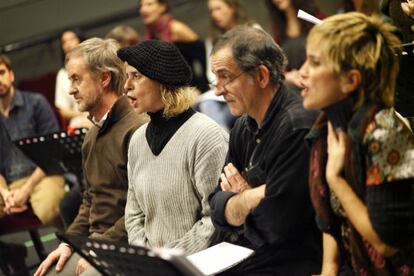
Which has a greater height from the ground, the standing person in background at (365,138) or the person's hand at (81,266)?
the standing person in background at (365,138)

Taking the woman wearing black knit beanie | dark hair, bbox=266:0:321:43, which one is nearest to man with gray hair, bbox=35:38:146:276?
the woman wearing black knit beanie

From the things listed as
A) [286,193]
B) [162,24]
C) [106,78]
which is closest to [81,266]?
[106,78]

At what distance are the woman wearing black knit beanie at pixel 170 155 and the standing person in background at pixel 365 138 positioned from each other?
0.84 metres

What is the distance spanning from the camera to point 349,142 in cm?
252

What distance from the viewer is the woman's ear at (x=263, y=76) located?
3066 mm

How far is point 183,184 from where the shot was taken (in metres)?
3.40

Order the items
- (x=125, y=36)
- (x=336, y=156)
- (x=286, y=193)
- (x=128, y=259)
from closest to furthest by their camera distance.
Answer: (x=336, y=156) < (x=128, y=259) < (x=286, y=193) < (x=125, y=36)

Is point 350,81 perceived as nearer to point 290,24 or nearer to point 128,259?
point 128,259

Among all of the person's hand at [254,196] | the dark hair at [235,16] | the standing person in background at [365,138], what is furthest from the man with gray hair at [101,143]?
the dark hair at [235,16]

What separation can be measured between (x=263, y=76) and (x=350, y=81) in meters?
0.61

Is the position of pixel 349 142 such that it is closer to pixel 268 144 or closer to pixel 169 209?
pixel 268 144

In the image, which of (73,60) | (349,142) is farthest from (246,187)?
(73,60)

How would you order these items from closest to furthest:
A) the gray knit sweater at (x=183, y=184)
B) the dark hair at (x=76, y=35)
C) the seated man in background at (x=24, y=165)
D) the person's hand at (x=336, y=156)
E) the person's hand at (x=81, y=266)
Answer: the person's hand at (x=336, y=156), the gray knit sweater at (x=183, y=184), the person's hand at (x=81, y=266), the seated man in background at (x=24, y=165), the dark hair at (x=76, y=35)

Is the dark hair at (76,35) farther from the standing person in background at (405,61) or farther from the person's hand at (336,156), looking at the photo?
the person's hand at (336,156)
